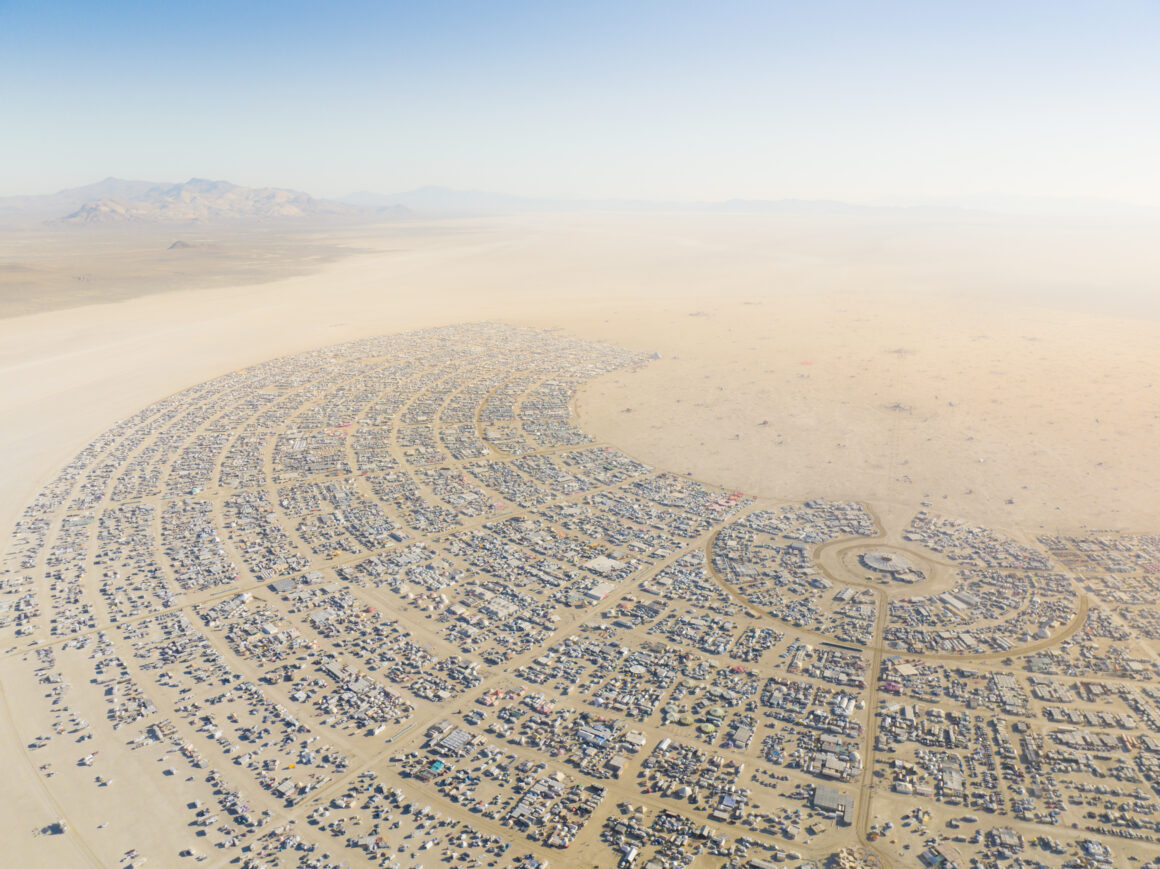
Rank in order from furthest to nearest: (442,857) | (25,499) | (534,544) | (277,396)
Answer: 1. (277,396)
2. (25,499)
3. (534,544)
4. (442,857)

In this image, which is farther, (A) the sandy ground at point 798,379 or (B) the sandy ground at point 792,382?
(A) the sandy ground at point 798,379

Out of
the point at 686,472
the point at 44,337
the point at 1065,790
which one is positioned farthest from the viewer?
the point at 44,337

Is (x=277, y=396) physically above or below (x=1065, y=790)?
above

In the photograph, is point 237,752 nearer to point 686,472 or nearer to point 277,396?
point 686,472

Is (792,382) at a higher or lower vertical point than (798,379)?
lower

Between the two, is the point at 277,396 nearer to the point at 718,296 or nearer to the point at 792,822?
the point at 792,822

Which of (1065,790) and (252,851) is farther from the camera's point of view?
(1065,790)

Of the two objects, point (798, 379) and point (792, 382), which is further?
point (798, 379)

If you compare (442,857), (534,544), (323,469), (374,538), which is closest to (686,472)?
(534,544)

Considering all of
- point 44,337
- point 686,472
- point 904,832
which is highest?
point 44,337

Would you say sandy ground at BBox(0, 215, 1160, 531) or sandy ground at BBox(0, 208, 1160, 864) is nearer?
sandy ground at BBox(0, 208, 1160, 864)
